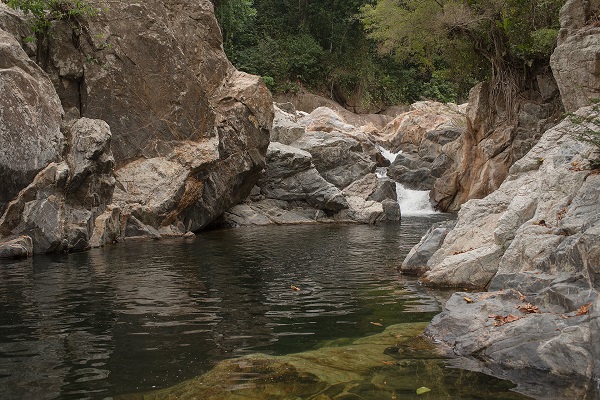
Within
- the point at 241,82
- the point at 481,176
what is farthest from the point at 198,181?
the point at 481,176

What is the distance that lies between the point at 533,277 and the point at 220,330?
15.3 ft

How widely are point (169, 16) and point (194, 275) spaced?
15640 mm

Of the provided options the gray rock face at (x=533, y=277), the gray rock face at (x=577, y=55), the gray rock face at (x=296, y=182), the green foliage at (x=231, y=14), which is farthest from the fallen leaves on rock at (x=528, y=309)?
the green foliage at (x=231, y=14)

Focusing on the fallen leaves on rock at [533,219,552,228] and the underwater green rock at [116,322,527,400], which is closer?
the underwater green rock at [116,322,527,400]

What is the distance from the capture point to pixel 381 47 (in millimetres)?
34438

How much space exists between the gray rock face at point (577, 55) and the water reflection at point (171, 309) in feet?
23.9

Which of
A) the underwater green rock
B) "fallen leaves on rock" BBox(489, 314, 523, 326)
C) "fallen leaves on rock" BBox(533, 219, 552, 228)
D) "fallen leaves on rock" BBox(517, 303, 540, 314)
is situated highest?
"fallen leaves on rock" BBox(533, 219, 552, 228)

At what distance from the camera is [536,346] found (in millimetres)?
6930

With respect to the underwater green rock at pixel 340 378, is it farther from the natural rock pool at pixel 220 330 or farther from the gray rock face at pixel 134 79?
the gray rock face at pixel 134 79

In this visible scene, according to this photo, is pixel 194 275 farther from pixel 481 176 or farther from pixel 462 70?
pixel 462 70

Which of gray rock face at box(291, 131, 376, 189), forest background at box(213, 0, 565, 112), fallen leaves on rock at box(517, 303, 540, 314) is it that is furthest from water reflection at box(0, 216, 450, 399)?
gray rock face at box(291, 131, 376, 189)

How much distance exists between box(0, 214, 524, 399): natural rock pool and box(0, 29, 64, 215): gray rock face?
2.70m

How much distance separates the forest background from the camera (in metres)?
28.9

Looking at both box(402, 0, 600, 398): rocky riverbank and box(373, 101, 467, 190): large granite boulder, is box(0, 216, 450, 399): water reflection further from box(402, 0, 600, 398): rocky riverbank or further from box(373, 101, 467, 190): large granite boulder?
box(373, 101, 467, 190): large granite boulder
